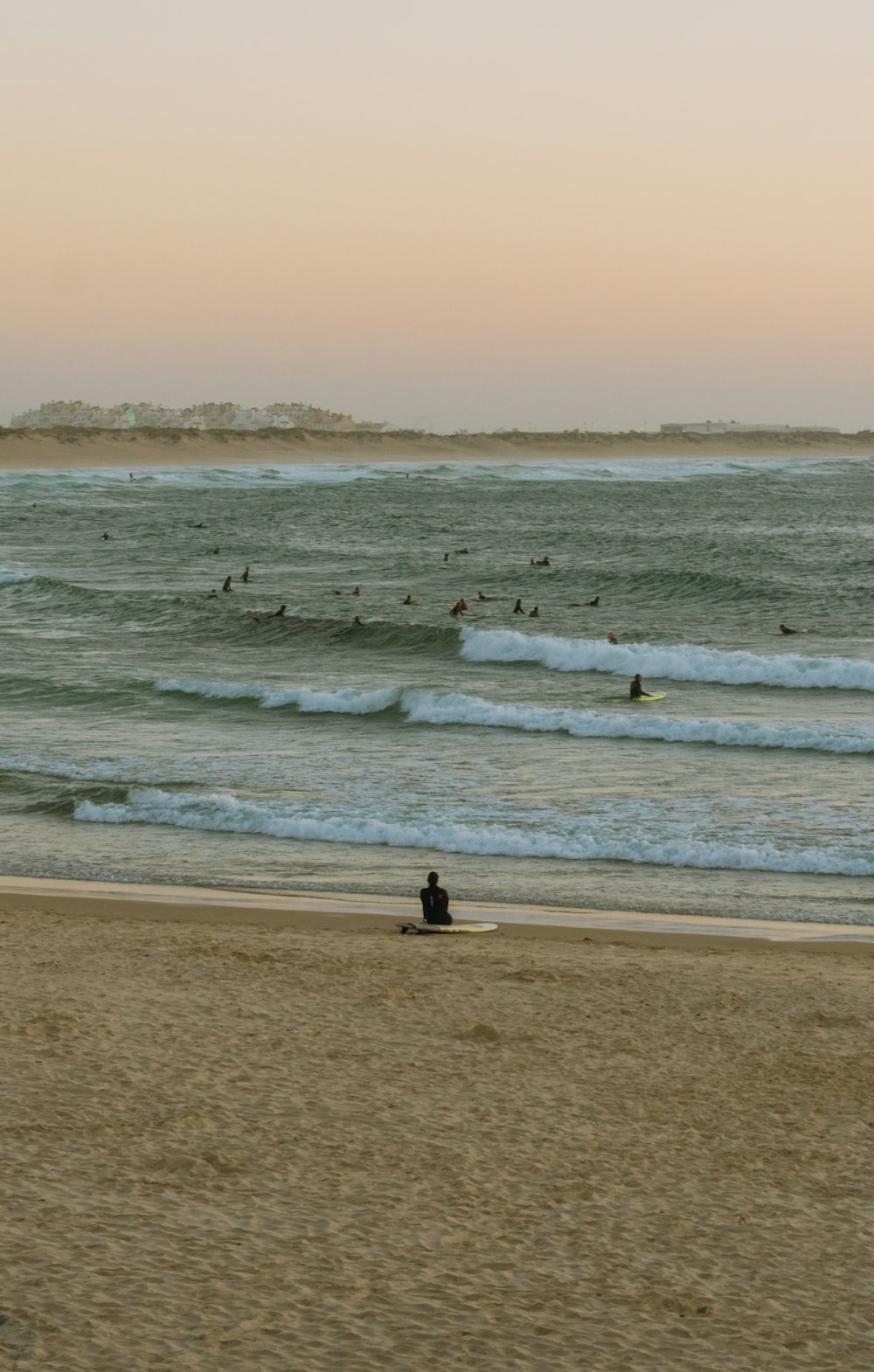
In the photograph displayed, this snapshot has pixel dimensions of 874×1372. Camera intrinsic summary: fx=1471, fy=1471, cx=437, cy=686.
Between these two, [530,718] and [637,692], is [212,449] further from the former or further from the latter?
[530,718]

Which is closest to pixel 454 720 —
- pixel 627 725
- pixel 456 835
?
pixel 627 725

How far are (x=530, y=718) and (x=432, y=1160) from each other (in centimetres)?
1678

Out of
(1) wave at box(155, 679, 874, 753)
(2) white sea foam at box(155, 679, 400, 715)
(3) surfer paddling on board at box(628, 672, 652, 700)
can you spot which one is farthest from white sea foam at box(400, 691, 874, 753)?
(3) surfer paddling on board at box(628, 672, 652, 700)

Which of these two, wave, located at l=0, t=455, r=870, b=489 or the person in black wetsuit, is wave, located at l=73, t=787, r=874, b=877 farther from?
wave, located at l=0, t=455, r=870, b=489

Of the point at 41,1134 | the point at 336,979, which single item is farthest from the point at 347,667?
the point at 41,1134

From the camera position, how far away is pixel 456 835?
16.5m

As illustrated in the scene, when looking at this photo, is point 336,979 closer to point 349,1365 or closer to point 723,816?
point 349,1365

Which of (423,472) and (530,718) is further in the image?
(423,472)

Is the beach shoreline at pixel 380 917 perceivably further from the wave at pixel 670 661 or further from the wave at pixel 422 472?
the wave at pixel 422 472

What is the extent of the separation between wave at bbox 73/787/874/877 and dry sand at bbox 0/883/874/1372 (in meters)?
3.45

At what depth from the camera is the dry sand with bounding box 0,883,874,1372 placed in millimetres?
5762

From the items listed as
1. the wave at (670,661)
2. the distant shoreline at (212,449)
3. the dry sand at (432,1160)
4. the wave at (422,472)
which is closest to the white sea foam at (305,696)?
the wave at (670,661)

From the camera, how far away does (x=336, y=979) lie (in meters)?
11.0

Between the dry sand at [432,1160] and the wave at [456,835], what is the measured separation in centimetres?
345
